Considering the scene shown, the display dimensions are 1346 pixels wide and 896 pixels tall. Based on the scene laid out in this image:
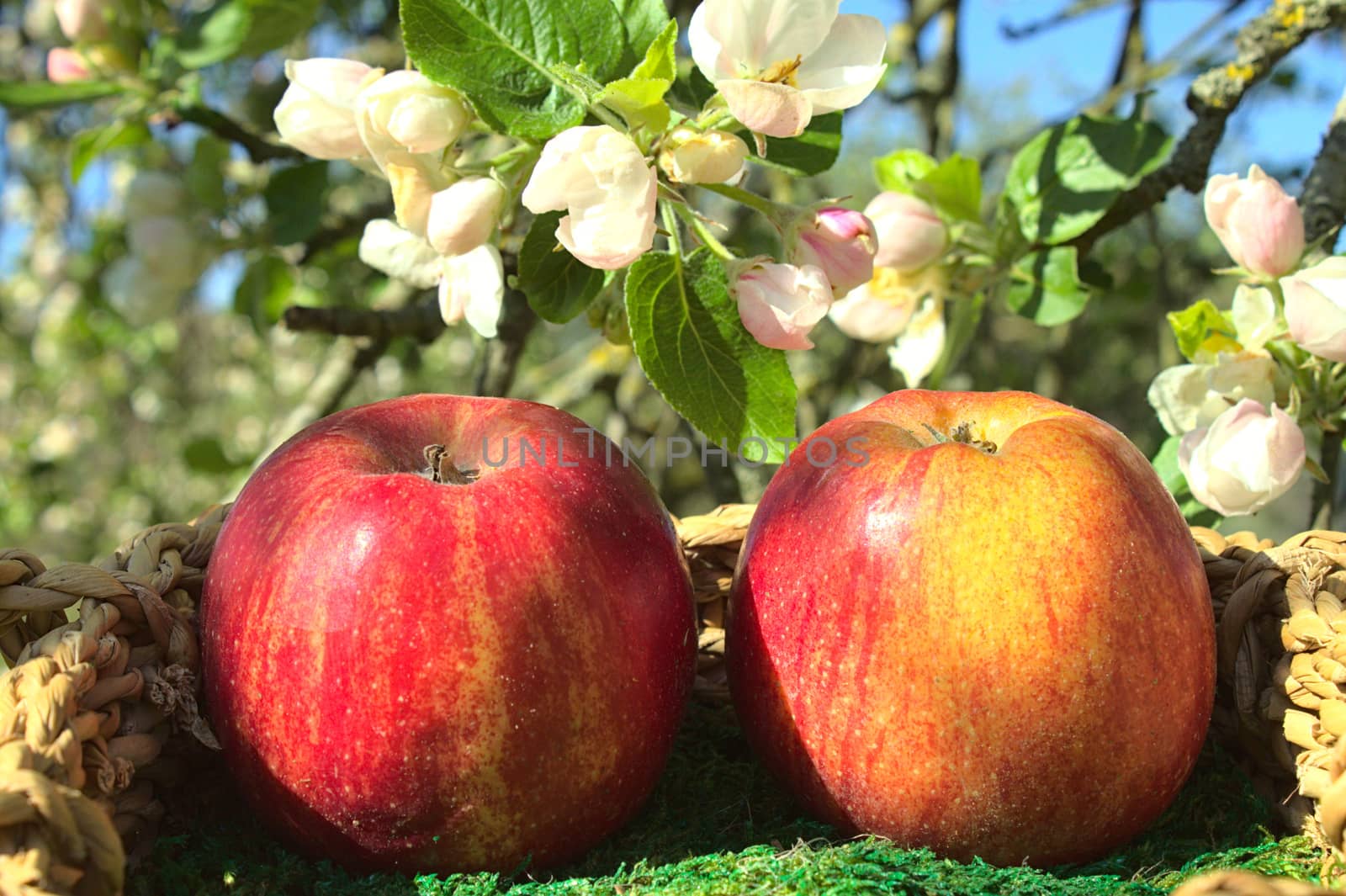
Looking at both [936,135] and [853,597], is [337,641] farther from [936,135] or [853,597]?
[936,135]

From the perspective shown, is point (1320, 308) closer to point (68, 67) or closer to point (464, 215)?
point (464, 215)

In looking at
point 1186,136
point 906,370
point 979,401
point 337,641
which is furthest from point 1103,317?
point 337,641

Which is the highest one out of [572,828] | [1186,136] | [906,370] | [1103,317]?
[1186,136]

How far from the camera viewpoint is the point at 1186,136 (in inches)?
61.9

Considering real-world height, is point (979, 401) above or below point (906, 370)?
above

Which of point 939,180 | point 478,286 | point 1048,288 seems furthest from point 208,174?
point 1048,288

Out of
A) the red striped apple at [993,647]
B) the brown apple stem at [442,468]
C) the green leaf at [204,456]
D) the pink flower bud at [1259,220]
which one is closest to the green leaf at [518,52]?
the brown apple stem at [442,468]

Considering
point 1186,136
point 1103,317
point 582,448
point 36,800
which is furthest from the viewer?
point 1103,317

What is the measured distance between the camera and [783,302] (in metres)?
1.01

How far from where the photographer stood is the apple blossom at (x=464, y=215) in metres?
1.03

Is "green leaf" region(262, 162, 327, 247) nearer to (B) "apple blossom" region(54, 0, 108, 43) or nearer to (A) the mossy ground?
(B) "apple blossom" region(54, 0, 108, 43)

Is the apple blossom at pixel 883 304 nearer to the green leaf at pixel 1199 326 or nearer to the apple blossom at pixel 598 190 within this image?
the green leaf at pixel 1199 326

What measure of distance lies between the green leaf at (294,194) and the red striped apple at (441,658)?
0.72 m

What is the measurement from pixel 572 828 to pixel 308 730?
0.22 metres
